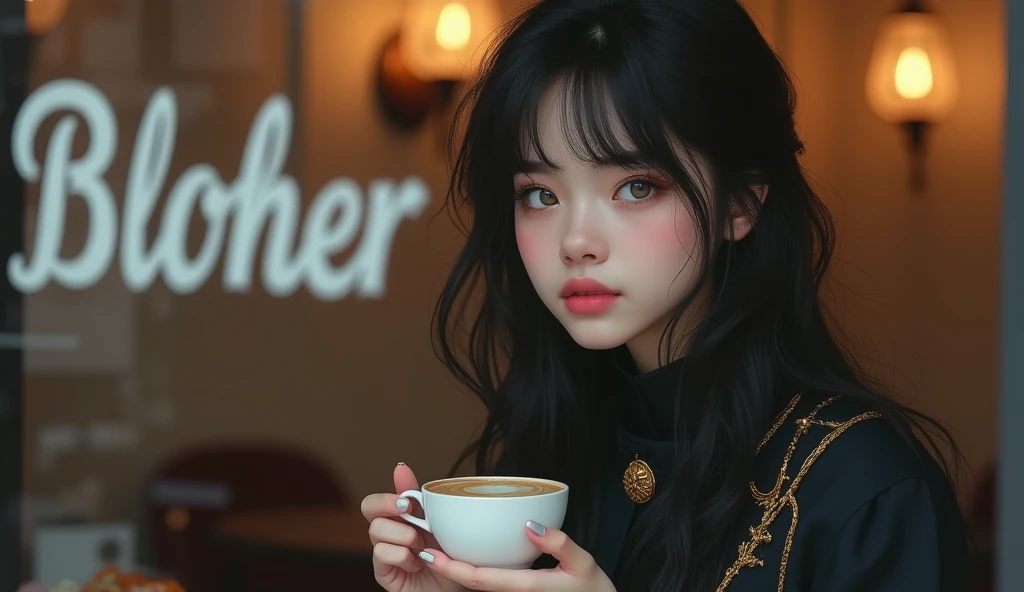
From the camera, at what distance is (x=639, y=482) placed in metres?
1.20

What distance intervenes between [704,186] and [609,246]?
117 mm

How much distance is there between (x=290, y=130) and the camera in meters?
3.66

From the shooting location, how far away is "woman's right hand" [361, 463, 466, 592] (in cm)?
107

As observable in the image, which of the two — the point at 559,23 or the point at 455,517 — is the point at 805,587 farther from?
the point at 559,23

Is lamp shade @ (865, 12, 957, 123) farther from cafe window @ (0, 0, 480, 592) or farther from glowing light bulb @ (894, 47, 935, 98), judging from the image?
cafe window @ (0, 0, 480, 592)

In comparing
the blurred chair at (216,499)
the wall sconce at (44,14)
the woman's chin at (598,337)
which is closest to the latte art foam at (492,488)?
the woman's chin at (598,337)

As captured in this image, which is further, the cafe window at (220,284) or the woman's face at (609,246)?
the cafe window at (220,284)

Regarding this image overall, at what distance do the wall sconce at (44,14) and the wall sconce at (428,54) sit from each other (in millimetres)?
1037

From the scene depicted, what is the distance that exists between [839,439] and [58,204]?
262cm

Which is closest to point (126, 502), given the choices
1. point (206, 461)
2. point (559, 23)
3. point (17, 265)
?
point (206, 461)

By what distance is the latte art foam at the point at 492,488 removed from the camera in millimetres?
995

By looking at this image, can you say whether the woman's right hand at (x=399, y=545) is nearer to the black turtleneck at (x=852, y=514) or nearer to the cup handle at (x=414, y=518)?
the cup handle at (x=414, y=518)

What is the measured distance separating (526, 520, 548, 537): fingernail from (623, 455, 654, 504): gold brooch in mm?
276

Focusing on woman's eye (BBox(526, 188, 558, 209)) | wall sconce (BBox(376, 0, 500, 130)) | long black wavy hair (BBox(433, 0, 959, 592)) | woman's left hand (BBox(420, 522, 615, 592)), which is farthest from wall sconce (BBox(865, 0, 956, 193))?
woman's left hand (BBox(420, 522, 615, 592))
